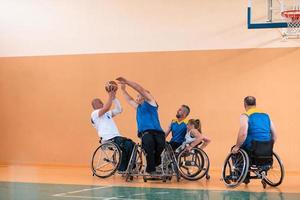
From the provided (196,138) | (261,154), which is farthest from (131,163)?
(261,154)

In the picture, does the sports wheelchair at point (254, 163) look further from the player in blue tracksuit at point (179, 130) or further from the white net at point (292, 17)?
the white net at point (292, 17)

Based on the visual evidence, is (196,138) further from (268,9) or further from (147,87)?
(268,9)

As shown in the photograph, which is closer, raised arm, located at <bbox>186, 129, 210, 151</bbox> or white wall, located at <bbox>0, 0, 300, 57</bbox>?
raised arm, located at <bbox>186, 129, 210, 151</bbox>

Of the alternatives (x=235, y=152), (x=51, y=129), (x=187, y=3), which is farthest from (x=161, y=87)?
(x=235, y=152)

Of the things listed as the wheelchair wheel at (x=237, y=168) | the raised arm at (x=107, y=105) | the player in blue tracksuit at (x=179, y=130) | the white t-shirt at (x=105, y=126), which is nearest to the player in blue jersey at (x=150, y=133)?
the raised arm at (x=107, y=105)

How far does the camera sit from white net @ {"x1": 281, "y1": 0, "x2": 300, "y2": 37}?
7.96 m

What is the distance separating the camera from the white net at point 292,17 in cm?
796

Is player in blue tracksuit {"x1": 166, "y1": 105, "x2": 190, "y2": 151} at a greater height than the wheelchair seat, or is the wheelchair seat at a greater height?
player in blue tracksuit {"x1": 166, "y1": 105, "x2": 190, "y2": 151}

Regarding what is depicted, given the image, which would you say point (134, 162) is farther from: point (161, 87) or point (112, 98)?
point (161, 87)

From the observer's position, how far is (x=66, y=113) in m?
9.88

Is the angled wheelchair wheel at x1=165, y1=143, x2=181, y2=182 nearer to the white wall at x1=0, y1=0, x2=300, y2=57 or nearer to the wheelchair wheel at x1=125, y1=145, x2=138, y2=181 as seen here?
the wheelchair wheel at x1=125, y1=145, x2=138, y2=181

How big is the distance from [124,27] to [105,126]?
7.64 ft

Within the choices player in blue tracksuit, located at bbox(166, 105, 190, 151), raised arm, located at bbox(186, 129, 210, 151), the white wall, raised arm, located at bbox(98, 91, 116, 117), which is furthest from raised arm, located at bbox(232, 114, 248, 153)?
the white wall

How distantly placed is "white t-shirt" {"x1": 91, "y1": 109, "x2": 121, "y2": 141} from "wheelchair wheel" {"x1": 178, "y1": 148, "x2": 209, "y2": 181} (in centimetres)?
102
